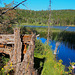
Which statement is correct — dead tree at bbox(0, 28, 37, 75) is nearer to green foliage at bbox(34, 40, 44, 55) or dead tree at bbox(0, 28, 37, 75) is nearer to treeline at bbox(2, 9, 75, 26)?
treeline at bbox(2, 9, 75, 26)

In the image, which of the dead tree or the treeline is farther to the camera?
the treeline

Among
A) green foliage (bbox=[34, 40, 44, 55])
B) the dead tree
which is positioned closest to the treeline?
the dead tree

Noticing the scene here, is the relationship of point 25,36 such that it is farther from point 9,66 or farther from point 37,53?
point 37,53

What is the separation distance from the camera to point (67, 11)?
179m

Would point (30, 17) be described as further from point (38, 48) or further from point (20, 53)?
point (20, 53)

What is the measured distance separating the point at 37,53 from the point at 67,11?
174633 millimetres

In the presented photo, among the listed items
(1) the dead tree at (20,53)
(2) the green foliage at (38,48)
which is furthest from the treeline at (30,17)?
(2) the green foliage at (38,48)

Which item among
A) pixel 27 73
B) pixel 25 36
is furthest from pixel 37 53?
pixel 27 73

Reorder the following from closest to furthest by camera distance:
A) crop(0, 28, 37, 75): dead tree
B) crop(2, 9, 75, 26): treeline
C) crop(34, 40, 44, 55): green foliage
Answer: crop(0, 28, 37, 75): dead tree → crop(2, 9, 75, 26): treeline → crop(34, 40, 44, 55): green foliage

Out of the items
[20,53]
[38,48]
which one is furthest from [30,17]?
[20,53]

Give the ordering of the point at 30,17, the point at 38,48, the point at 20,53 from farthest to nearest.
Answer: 1. the point at 30,17
2. the point at 38,48
3. the point at 20,53

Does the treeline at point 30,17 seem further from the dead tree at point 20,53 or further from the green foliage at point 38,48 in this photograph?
the green foliage at point 38,48

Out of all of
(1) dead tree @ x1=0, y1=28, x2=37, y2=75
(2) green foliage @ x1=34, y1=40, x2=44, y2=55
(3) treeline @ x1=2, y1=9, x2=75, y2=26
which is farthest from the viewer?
(2) green foliage @ x1=34, y1=40, x2=44, y2=55

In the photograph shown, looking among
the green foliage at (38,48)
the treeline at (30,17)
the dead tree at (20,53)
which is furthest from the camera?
the green foliage at (38,48)
